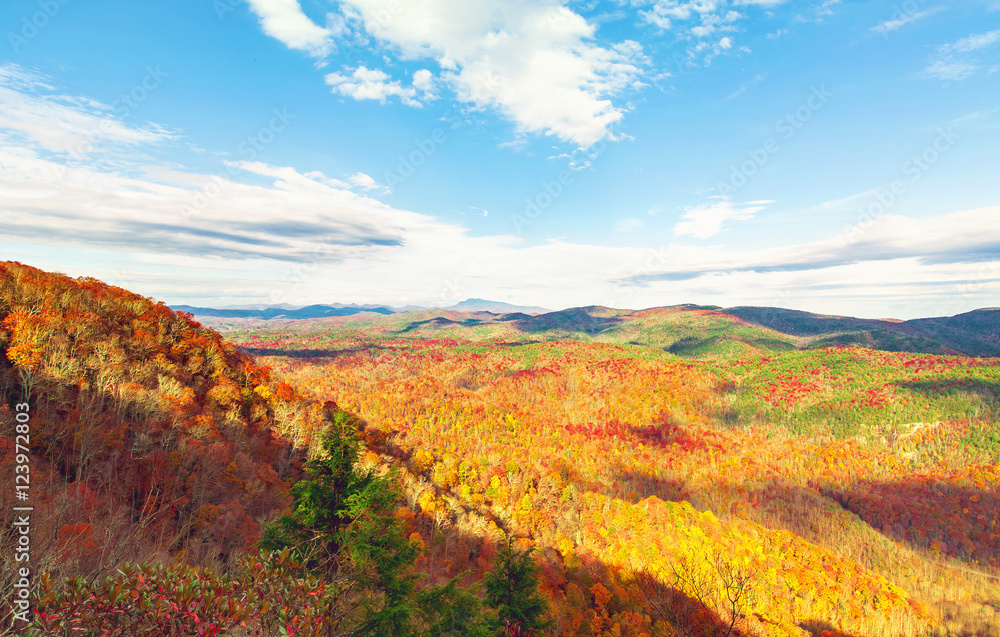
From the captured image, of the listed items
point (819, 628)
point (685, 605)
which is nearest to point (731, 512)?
point (819, 628)

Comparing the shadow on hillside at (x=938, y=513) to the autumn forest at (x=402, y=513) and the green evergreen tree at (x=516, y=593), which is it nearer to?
the autumn forest at (x=402, y=513)

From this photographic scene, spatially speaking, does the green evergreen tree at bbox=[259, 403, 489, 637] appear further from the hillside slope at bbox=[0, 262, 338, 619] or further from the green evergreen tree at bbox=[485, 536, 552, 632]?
the green evergreen tree at bbox=[485, 536, 552, 632]

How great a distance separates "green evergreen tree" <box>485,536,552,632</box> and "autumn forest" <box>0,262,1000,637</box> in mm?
147

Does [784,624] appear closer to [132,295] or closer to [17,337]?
[17,337]

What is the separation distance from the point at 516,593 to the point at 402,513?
37.3m

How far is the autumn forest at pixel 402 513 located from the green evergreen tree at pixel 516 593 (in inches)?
5.8

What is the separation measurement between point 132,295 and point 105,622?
56.9 m

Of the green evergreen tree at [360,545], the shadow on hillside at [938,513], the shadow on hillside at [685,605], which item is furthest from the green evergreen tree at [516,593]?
the shadow on hillside at [938,513]

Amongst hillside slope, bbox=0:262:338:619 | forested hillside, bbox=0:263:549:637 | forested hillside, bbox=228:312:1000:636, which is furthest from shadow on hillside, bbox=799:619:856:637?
hillside slope, bbox=0:262:338:619

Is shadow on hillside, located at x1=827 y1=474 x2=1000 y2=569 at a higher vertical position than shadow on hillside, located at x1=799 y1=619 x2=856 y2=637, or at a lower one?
lower

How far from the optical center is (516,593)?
27.5 meters

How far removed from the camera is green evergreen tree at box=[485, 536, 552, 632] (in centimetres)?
2688

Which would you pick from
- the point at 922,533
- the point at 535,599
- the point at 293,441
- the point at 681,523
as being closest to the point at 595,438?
the point at 681,523

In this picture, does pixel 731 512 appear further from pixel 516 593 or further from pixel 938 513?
pixel 516 593
